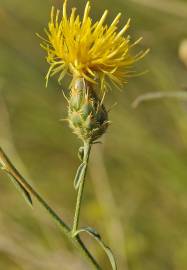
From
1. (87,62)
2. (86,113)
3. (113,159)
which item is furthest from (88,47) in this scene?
(113,159)

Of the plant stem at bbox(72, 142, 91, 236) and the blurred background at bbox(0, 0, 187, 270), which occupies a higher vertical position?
the plant stem at bbox(72, 142, 91, 236)

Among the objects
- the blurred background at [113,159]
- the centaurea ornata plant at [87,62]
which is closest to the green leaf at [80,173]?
the centaurea ornata plant at [87,62]

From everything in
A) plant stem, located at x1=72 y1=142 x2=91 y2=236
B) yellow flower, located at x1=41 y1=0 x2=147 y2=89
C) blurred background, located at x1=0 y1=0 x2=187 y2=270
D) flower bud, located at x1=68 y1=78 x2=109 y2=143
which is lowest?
blurred background, located at x1=0 y1=0 x2=187 y2=270

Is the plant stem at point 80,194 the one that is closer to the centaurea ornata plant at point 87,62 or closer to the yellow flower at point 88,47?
the centaurea ornata plant at point 87,62

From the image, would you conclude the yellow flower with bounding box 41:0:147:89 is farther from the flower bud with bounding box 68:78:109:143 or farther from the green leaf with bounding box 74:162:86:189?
the green leaf with bounding box 74:162:86:189

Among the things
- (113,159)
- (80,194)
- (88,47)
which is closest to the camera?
(80,194)

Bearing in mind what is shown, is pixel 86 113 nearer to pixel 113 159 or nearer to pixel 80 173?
pixel 80 173

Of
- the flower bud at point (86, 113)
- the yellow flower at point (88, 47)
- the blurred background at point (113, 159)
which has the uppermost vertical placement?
the yellow flower at point (88, 47)

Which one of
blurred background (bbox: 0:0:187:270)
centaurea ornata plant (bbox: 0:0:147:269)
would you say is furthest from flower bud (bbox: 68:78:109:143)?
blurred background (bbox: 0:0:187:270)
